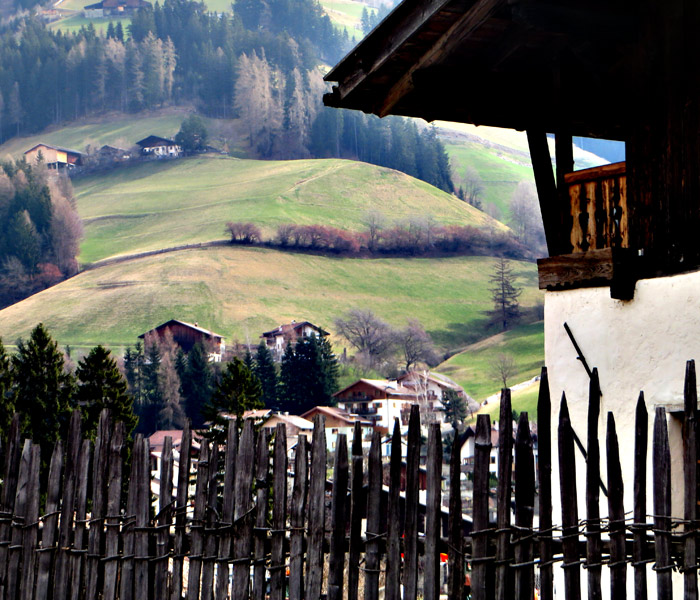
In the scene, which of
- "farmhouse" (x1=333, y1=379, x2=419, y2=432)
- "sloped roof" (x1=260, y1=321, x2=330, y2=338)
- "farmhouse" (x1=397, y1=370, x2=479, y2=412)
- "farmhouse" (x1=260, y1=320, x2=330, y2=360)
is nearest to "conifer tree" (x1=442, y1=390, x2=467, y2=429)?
"farmhouse" (x1=397, y1=370, x2=479, y2=412)

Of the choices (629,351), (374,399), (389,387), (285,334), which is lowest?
(629,351)

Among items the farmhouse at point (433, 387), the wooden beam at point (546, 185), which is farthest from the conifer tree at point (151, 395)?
the wooden beam at point (546, 185)

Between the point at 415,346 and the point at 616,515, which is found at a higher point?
the point at 415,346

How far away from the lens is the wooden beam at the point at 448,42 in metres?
4.43

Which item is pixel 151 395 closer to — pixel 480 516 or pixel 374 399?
pixel 374 399

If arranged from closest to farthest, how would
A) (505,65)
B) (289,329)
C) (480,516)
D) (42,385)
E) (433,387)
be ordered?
(480,516)
(505,65)
(42,385)
(433,387)
(289,329)

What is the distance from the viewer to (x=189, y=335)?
127938 mm

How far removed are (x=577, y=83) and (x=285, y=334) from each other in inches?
4711

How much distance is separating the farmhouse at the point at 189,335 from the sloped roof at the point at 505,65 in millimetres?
117619

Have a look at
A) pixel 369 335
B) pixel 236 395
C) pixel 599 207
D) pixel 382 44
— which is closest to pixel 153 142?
pixel 369 335

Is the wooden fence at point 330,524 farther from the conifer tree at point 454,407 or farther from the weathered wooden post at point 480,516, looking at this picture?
the conifer tree at point 454,407

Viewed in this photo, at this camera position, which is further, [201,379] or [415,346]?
[415,346]

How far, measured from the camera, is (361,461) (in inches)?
176

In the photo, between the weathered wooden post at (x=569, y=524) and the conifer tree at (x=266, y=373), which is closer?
the weathered wooden post at (x=569, y=524)
